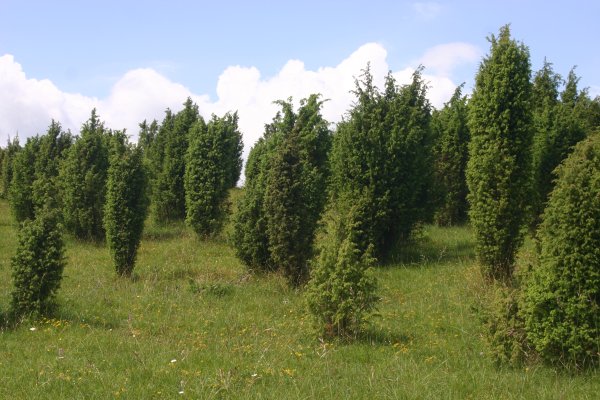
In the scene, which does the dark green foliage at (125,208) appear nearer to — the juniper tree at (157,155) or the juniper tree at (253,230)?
the juniper tree at (253,230)

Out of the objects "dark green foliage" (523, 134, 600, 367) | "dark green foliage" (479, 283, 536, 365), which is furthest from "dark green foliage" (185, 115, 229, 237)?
"dark green foliage" (523, 134, 600, 367)

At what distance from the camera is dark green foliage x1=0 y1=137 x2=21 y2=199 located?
28203 mm

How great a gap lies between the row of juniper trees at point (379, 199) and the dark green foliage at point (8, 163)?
777 cm

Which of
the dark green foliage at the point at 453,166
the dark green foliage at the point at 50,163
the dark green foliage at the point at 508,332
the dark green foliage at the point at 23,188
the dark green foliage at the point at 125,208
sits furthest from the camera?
the dark green foliage at the point at 23,188

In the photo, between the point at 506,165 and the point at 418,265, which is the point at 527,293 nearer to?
the point at 506,165

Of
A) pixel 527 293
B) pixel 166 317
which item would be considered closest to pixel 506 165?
pixel 527 293

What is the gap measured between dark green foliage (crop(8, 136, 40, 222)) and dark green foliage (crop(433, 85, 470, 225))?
1466 centimetres

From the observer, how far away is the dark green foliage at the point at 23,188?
21203 mm

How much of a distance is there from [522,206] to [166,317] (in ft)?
21.3

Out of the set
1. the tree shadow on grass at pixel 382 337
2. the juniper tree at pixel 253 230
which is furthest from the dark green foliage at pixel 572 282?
the juniper tree at pixel 253 230

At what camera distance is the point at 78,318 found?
905cm

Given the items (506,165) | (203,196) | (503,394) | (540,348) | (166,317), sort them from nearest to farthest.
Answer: (503,394)
(540,348)
(166,317)
(506,165)
(203,196)

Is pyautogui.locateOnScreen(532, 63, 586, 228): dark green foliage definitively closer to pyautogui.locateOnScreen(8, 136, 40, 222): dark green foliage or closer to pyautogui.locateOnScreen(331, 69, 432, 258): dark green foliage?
pyautogui.locateOnScreen(331, 69, 432, 258): dark green foliage

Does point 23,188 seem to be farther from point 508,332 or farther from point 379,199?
point 508,332
